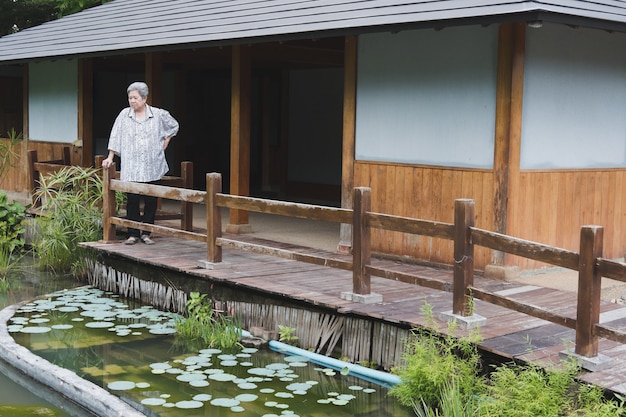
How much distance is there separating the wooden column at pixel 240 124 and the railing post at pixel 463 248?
4838mm

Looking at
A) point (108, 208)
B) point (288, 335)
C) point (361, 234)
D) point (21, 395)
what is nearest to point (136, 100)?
point (108, 208)

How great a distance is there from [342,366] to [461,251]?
127cm

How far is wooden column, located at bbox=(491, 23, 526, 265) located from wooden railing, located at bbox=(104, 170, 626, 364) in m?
1.57

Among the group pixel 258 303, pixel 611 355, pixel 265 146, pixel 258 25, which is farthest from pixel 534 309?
pixel 265 146

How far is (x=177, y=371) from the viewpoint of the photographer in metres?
5.94

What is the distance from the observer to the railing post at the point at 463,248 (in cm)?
538

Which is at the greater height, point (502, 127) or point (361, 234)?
point (502, 127)

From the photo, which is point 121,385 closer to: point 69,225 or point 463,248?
point 463,248

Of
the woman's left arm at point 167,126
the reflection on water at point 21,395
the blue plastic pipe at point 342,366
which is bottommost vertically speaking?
the reflection on water at point 21,395

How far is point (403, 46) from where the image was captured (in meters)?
7.96

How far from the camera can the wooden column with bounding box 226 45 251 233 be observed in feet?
32.3

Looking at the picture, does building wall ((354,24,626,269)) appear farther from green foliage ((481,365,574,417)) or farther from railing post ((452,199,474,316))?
green foliage ((481,365,574,417))

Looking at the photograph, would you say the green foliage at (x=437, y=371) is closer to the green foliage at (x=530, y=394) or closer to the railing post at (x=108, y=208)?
the green foliage at (x=530, y=394)

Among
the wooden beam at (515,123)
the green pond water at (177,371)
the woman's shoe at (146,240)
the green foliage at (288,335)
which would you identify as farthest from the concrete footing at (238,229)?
the wooden beam at (515,123)
